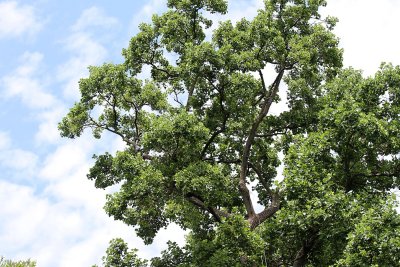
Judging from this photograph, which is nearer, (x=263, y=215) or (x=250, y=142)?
(x=263, y=215)

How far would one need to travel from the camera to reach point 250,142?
75.5 ft

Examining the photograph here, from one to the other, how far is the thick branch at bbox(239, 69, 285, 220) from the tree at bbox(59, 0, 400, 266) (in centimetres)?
5

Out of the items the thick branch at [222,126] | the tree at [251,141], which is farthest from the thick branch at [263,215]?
the thick branch at [222,126]

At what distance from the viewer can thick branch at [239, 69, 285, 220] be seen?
22234mm

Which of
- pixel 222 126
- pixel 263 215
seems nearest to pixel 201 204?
pixel 263 215

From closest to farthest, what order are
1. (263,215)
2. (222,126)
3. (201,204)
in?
(201,204) → (263,215) → (222,126)

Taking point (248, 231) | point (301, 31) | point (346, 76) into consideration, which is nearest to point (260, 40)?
point (301, 31)

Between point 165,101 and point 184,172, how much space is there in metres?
4.72

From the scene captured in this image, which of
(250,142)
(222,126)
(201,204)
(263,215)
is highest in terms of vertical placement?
(222,126)

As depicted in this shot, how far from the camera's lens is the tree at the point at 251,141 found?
17734mm

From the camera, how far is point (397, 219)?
52.3ft

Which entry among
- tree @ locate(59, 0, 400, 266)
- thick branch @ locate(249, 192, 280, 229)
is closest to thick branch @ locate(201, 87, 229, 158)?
tree @ locate(59, 0, 400, 266)

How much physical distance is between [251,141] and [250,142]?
11cm

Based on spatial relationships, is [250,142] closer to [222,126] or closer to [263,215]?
[222,126]
